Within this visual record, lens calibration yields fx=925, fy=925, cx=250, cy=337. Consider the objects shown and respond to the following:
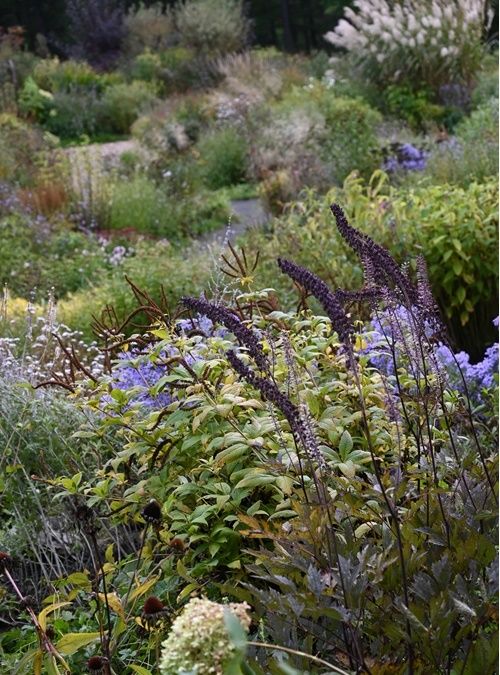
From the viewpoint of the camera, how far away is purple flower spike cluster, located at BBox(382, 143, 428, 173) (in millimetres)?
10609

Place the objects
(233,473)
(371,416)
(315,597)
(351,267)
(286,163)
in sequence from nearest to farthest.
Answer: (315,597) → (233,473) → (371,416) → (351,267) → (286,163)

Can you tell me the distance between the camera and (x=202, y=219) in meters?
11.2

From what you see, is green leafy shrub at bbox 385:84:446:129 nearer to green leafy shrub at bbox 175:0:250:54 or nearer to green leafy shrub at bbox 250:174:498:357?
green leafy shrub at bbox 250:174:498:357

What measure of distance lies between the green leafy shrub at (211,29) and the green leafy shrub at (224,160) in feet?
39.5

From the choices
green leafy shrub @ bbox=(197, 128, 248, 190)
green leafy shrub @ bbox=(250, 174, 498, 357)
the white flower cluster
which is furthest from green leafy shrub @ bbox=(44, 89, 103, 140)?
green leafy shrub @ bbox=(250, 174, 498, 357)

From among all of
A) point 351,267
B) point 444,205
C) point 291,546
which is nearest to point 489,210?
point 444,205

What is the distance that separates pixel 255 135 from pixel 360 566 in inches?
505

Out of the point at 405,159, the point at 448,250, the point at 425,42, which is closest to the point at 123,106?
the point at 425,42

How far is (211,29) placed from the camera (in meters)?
26.2

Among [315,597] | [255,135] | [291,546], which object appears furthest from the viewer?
[255,135]

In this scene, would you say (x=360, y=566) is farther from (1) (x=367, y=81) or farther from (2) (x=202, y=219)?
(1) (x=367, y=81)

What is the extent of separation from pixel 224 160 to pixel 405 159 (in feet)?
12.8

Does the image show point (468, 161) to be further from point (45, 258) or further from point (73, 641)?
point (73, 641)

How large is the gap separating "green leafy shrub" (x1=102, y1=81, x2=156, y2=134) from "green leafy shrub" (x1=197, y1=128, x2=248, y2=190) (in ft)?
23.1
